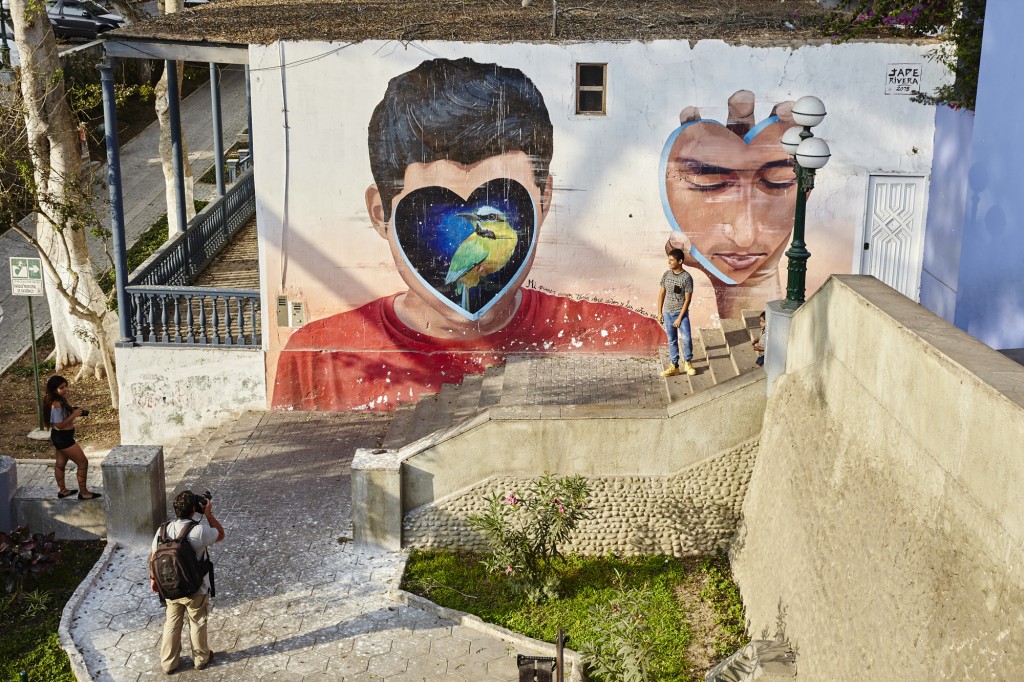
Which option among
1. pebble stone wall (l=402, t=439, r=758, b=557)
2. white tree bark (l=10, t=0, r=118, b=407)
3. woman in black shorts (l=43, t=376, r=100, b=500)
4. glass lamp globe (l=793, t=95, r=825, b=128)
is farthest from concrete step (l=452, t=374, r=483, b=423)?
white tree bark (l=10, t=0, r=118, b=407)

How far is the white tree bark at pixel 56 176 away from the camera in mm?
15688

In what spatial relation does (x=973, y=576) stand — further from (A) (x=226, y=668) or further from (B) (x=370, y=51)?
(B) (x=370, y=51)

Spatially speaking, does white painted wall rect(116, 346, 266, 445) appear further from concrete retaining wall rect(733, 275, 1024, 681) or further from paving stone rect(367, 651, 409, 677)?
concrete retaining wall rect(733, 275, 1024, 681)

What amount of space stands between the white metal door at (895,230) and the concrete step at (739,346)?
1740mm

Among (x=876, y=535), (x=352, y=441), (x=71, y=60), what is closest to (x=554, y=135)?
(x=352, y=441)

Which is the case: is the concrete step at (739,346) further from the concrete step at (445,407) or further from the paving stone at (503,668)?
the paving stone at (503,668)

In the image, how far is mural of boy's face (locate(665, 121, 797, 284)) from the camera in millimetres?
13391

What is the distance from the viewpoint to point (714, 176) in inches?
531

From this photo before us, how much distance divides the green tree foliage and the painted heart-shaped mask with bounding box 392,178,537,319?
4.16m

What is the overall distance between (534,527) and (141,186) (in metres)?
17.5

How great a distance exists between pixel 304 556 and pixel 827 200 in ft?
23.9

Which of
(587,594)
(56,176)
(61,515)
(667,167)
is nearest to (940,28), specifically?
(667,167)

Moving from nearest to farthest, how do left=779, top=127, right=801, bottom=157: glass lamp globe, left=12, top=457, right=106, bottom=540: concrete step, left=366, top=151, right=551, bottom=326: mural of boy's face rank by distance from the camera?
left=779, top=127, right=801, bottom=157: glass lamp globe
left=12, top=457, right=106, bottom=540: concrete step
left=366, top=151, right=551, bottom=326: mural of boy's face

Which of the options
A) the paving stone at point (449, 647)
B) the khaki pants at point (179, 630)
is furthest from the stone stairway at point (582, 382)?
the khaki pants at point (179, 630)
